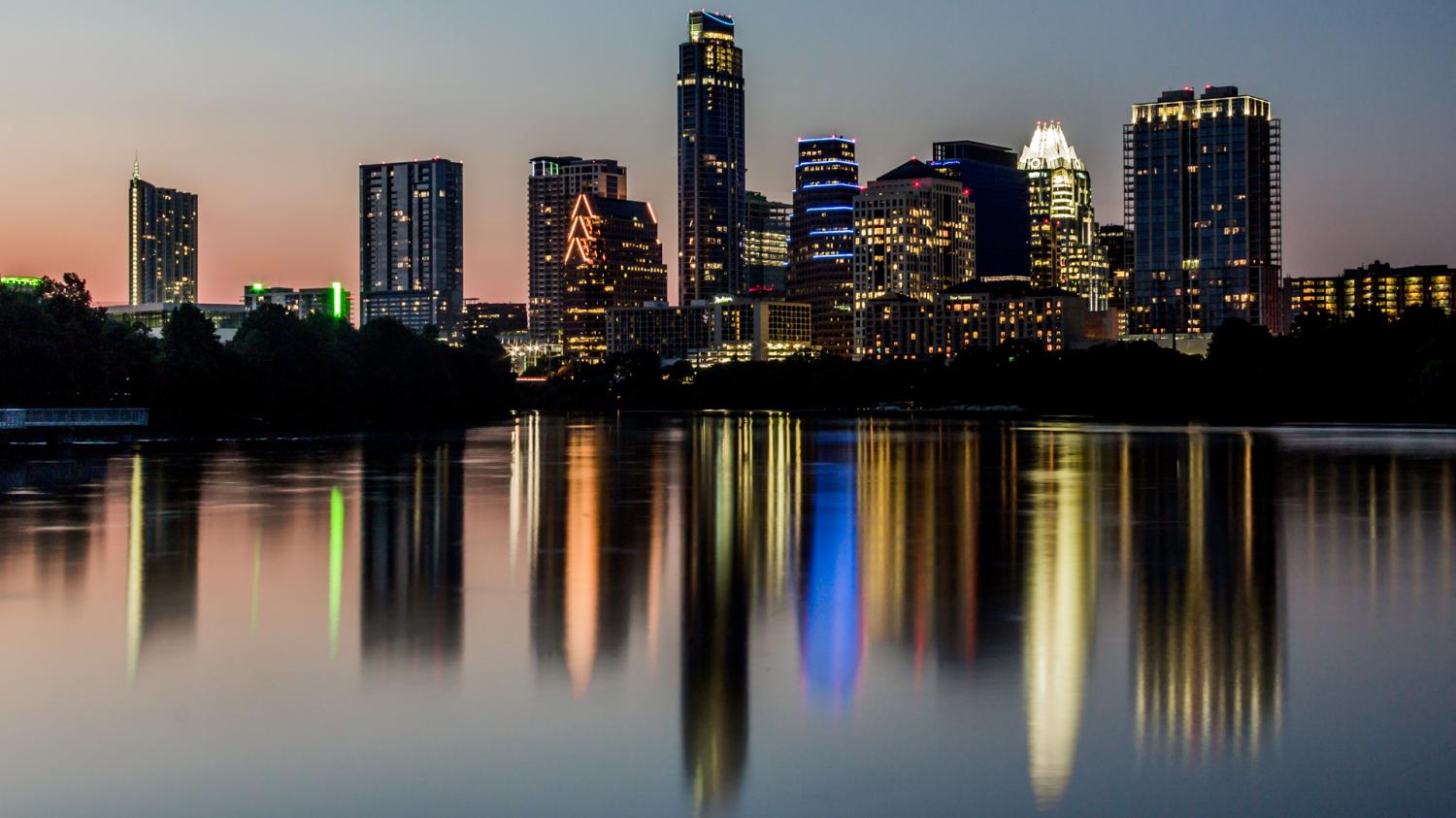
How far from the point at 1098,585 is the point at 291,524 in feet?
57.1

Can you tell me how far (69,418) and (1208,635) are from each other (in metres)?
66.7

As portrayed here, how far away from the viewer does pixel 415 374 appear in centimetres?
11744

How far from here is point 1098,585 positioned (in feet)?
72.9

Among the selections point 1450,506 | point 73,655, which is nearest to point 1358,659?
point 73,655

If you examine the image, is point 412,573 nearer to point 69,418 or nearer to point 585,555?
point 585,555

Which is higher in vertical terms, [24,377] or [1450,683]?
[24,377]

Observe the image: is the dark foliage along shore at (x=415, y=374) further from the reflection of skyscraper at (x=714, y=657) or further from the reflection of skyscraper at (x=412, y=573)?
the reflection of skyscraper at (x=714, y=657)

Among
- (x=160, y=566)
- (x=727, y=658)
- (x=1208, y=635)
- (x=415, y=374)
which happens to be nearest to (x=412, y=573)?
(x=160, y=566)

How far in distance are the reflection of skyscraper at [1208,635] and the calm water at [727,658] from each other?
73 millimetres

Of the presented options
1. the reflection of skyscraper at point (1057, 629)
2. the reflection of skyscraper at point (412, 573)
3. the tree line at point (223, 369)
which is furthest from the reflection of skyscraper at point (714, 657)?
the tree line at point (223, 369)

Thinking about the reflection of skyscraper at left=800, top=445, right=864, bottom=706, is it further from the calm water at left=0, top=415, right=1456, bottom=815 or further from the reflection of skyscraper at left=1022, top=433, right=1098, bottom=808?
the reflection of skyscraper at left=1022, top=433, right=1098, bottom=808

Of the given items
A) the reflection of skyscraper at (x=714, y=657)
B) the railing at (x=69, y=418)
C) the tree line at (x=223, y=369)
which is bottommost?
the reflection of skyscraper at (x=714, y=657)

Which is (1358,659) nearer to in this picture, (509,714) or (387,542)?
(509,714)

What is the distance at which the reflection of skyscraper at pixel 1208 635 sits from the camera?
13.4 metres
